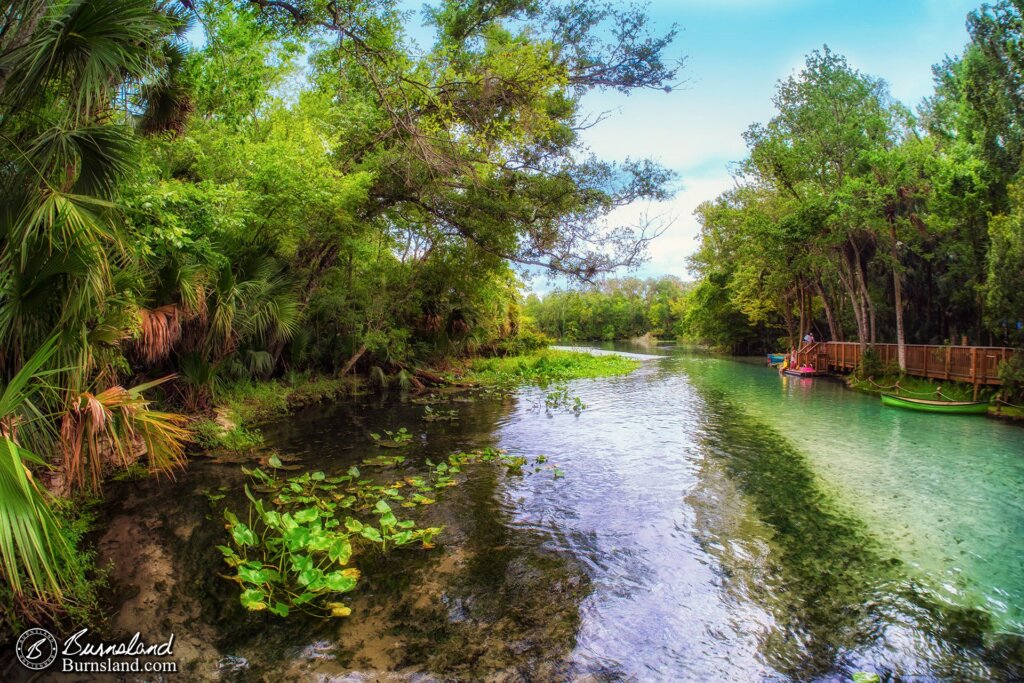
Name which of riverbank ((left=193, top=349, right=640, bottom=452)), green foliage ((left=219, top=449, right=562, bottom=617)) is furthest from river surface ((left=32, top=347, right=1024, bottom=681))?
riverbank ((left=193, top=349, right=640, bottom=452))

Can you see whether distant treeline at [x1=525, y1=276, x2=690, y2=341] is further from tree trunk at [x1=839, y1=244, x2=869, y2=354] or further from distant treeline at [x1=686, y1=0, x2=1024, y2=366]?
tree trunk at [x1=839, y1=244, x2=869, y2=354]

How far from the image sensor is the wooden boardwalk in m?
14.8

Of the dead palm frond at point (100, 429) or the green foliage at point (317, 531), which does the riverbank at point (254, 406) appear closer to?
the dead palm frond at point (100, 429)

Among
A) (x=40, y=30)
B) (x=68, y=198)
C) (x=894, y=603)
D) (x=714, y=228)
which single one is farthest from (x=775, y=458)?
(x=714, y=228)

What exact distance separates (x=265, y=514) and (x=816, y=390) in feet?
69.4

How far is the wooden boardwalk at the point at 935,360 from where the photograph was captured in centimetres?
1480

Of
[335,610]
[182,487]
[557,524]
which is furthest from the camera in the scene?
[182,487]

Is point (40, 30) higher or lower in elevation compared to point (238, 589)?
higher

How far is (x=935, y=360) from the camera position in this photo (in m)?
17.6

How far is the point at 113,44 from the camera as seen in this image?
413 cm

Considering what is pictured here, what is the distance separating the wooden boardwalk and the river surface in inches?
238

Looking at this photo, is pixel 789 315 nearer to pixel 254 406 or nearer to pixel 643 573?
pixel 254 406

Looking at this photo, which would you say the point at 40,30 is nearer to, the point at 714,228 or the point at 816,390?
the point at 816,390

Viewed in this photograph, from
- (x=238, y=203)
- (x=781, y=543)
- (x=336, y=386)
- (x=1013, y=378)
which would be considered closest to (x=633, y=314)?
(x=1013, y=378)
